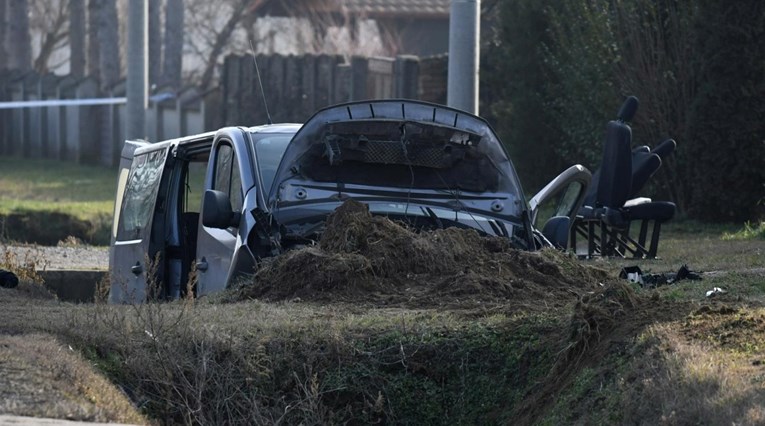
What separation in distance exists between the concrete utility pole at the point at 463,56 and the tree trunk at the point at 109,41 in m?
24.5

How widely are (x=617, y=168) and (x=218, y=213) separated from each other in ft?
15.2

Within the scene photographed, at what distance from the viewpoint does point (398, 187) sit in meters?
8.95

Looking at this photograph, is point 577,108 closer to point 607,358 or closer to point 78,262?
point 78,262

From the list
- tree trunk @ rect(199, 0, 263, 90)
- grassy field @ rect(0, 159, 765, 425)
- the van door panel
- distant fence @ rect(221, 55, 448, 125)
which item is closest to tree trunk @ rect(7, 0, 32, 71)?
tree trunk @ rect(199, 0, 263, 90)

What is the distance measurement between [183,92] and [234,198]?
21.5m

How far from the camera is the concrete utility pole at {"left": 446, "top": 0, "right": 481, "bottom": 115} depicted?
46.8 feet

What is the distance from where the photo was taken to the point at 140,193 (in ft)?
35.1

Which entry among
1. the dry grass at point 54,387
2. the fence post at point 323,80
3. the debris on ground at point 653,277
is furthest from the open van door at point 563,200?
the fence post at point 323,80

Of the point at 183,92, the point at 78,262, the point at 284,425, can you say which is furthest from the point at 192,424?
the point at 183,92

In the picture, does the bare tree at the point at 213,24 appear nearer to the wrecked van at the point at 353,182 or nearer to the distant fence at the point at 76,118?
the distant fence at the point at 76,118

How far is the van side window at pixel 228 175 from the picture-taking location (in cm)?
907

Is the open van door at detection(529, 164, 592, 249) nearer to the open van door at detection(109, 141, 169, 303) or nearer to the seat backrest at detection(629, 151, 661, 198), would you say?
the seat backrest at detection(629, 151, 661, 198)

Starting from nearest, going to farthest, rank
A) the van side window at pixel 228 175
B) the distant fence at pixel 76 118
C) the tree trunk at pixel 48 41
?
the van side window at pixel 228 175
the distant fence at pixel 76 118
the tree trunk at pixel 48 41

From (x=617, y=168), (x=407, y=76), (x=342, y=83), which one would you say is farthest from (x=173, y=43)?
(x=617, y=168)
